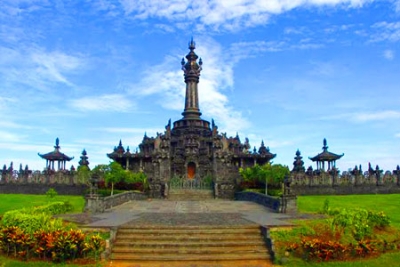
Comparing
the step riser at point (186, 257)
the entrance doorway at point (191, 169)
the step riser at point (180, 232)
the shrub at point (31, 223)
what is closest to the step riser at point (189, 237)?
the step riser at point (180, 232)

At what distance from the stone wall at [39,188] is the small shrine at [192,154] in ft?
29.2

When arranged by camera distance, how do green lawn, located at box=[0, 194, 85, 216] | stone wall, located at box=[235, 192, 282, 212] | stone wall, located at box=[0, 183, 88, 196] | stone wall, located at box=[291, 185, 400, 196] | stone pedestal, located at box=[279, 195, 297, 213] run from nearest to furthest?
1. stone pedestal, located at box=[279, 195, 297, 213]
2. stone wall, located at box=[235, 192, 282, 212]
3. green lawn, located at box=[0, 194, 85, 216]
4. stone wall, located at box=[291, 185, 400, 196]
5. stone wall, located at box=[0, 183, 88, 196]

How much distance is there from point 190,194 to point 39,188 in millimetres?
19249

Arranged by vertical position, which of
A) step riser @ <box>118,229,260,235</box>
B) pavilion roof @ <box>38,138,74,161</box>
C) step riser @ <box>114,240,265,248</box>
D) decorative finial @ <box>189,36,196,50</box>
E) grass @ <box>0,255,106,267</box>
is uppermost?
decorative finial @ <box>189,36,196,50</box>

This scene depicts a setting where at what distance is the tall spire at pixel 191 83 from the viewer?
205 feet

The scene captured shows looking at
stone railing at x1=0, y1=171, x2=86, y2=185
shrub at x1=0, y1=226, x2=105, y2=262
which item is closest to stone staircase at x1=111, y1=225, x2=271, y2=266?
shrub at x1=0, y1=226, x2=105, y2=262

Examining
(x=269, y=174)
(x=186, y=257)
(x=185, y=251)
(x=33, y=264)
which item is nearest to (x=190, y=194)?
(x=269, y=174)

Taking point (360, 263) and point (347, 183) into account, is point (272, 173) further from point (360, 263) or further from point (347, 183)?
point (360, 263)

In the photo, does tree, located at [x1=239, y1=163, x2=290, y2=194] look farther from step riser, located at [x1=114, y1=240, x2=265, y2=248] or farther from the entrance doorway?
step riser, located at [x1=114, y1=240, x2=265, y2=248]

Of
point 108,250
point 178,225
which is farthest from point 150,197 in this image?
point 108,250

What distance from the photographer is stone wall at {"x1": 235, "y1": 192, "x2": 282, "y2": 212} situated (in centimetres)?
2343

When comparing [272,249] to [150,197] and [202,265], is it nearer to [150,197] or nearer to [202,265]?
[202,265]

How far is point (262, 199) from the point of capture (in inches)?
1134

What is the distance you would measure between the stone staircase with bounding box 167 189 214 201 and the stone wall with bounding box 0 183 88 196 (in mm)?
11497
